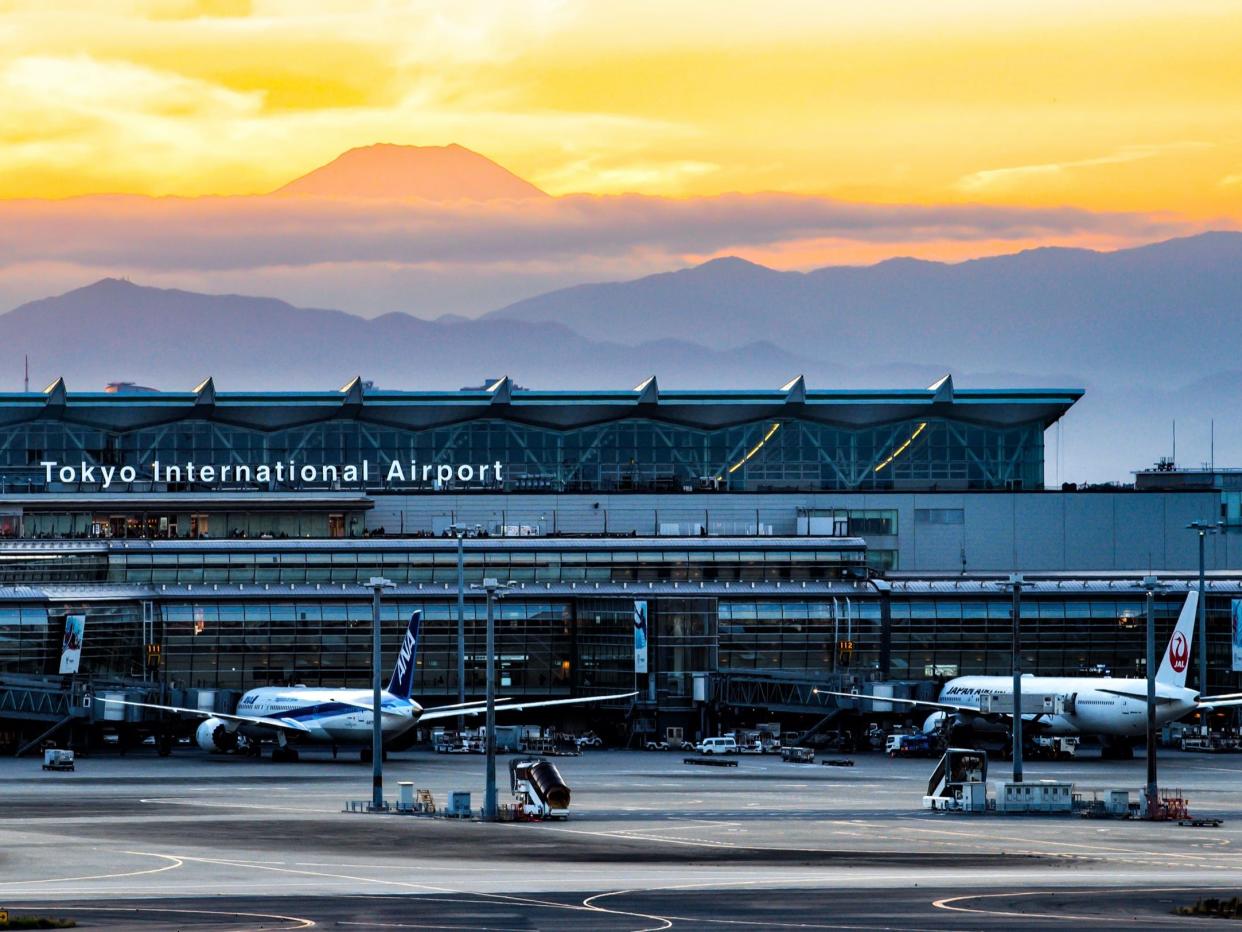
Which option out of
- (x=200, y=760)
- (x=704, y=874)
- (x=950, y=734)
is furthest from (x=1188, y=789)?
(x=200, y=760)

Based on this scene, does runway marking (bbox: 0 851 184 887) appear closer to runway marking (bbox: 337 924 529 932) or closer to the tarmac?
the tarmac

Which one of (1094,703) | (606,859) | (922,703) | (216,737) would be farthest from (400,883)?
(922,703)

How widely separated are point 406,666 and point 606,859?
60.4 meters

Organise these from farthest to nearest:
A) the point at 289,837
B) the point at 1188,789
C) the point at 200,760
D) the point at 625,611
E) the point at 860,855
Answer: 1. the point at 625,611
2. the point at 200,760
3. the point at 1188,789
4. the point at 289,837
5. the point at 860,855

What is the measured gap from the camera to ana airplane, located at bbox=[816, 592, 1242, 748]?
140 m

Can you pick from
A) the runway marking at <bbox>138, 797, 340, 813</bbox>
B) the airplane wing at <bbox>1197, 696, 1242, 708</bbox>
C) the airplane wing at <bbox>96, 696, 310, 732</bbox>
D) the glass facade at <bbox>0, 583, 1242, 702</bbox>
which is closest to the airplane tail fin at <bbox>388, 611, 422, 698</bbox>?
the airplane wing at <bbox>96, 696, 310, 732</bbox>

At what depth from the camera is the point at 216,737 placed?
14900cm

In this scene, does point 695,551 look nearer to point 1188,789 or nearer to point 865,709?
point 865,709

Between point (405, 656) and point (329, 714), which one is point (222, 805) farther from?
point (329, 714)

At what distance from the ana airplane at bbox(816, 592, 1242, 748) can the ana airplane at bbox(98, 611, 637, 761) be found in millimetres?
27841

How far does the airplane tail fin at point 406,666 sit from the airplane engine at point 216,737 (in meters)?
15.7

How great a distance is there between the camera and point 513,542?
628 feet

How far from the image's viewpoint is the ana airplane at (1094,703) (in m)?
140

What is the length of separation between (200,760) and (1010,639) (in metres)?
65.7
